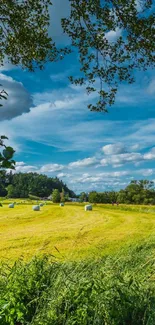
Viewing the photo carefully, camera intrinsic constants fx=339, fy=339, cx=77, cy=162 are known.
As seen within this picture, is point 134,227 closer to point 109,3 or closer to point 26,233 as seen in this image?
point 26,233

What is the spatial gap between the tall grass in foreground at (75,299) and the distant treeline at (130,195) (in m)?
50.3

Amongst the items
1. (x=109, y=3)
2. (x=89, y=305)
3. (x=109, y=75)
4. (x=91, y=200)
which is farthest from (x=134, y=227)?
Answer: (x=91, y=200)

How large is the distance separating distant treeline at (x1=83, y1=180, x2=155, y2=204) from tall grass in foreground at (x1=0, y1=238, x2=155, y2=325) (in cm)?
5029

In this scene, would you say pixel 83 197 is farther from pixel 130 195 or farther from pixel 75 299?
pixel 75 299

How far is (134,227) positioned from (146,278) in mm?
14242

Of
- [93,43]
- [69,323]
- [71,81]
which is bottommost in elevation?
[69,323]

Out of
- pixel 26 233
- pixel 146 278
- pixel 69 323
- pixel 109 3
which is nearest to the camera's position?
pixel 69 323

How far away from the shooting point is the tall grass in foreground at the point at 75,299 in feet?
13.6

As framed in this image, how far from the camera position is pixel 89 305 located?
166 inches

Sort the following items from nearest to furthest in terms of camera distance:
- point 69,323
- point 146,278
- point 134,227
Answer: point 69,323, point 146,278, point 134,227

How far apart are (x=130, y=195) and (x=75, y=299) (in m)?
56.2

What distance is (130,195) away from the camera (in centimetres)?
5962

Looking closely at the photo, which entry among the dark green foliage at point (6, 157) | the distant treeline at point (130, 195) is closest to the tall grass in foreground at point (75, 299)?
the dark green foliage at point (6, 157)

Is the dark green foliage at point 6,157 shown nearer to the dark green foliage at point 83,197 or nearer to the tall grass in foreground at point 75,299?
the tall grass in foreground at point 75,299
